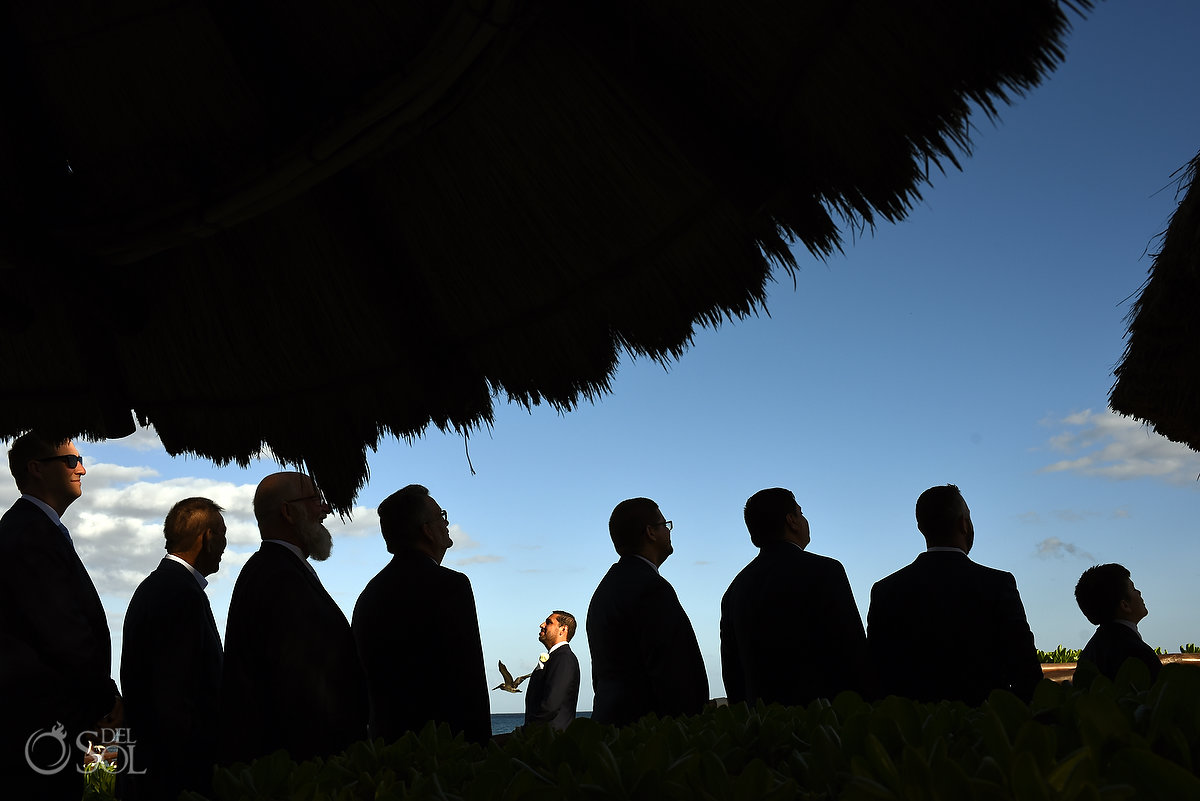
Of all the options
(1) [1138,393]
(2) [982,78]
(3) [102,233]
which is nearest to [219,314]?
(3) [102,233]

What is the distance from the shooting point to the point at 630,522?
16.2 ft

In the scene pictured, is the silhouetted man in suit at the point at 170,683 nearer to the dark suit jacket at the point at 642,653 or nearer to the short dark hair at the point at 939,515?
the dark suit jacket at the point at 642,653

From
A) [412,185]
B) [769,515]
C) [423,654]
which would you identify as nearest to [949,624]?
[769,515]

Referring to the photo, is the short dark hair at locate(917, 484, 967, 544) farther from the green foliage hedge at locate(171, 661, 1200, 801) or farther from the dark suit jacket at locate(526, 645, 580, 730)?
the dark suit jacket at locate(526, 645, 580, 730)

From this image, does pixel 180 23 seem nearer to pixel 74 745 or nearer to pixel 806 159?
pixel 806 159

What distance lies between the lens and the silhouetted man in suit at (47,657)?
2.95m

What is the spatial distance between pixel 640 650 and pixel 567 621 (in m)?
3.15

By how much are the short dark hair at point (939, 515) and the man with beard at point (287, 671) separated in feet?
9.09

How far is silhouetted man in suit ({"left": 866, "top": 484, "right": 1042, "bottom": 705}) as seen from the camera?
4051 mm

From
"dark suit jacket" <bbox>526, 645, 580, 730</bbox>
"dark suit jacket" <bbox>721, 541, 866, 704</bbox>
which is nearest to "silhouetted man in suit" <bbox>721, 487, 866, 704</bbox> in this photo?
"dark suit jacket" <bbox>721, 541, 866, 704</bbox>

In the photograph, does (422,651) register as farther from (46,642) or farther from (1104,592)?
(1104,592)

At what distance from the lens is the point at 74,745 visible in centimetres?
305

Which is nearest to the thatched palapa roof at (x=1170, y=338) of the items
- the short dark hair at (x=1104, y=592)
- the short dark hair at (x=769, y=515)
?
the short dark hair at (x=1104, y=592)

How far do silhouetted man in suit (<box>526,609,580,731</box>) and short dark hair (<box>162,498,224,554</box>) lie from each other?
305 centimetres
